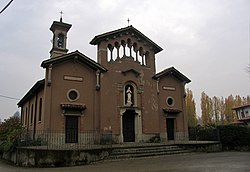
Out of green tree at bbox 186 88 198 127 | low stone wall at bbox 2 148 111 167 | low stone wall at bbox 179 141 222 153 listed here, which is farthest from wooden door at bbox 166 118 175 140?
green tree at bbox 186 88 198 127

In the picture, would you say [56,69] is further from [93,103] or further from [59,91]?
[93,103]

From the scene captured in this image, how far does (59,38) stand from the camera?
24609 millimetres

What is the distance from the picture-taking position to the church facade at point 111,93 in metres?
19.1

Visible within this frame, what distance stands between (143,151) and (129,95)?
7.00 meters

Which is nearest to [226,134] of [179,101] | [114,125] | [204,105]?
[179,101]

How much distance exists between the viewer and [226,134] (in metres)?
19.3

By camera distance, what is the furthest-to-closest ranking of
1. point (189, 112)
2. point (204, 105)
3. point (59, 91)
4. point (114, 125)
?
point (204, 105), point (189, 112), point (114, 125), point (59, 91)

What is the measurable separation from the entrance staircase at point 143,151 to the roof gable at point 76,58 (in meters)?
7.64

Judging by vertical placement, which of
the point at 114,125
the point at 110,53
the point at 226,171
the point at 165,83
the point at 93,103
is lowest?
the point at 226,171

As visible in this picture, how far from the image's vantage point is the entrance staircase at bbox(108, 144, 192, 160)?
14628 mm

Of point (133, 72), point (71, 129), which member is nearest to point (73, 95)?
point (71, 129)

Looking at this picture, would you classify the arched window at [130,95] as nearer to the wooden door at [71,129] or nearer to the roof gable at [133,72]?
the roof gable at [133,72]

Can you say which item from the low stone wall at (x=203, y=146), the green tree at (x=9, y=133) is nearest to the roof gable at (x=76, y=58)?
the green tree at (x=9, y=133)

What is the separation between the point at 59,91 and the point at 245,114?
4403cm
